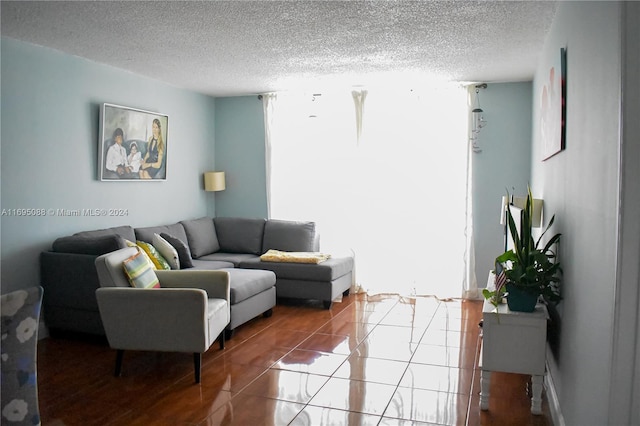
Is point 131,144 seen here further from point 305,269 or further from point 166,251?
point 305,269

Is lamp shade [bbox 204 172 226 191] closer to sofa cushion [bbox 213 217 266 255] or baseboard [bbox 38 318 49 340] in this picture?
sofa cushion [bbox 213 217 266 255]

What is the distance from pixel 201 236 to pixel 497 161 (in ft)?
11.1

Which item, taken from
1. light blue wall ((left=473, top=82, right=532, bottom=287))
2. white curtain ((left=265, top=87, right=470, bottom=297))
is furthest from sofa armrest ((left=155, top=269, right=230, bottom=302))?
light blue wall ((left=473, top=82, right=532, bottom=287))

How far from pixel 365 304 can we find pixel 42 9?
391 cm

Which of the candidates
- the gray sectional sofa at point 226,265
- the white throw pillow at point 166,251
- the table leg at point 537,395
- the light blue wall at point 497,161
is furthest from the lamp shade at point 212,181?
the table leg at point 537,395

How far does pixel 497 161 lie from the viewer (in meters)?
5.75

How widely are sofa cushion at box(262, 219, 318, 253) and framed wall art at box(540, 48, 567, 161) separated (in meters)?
2.86

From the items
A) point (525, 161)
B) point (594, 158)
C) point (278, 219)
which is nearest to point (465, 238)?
point (525, 161)

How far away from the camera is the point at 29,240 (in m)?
4.15

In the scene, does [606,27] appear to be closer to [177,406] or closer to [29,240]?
[177,406]

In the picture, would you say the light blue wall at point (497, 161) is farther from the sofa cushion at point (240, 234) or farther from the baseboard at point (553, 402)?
the baseboard at point (553, 402)

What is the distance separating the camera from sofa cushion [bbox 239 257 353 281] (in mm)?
5266

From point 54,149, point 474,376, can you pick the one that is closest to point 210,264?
point 54,149

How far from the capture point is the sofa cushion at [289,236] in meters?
5.94
